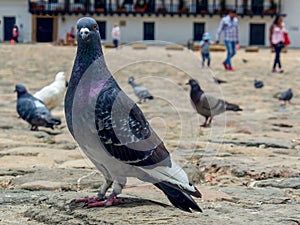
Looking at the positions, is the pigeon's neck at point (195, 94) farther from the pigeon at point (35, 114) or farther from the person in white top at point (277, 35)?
the person in white top at point (277, 35)

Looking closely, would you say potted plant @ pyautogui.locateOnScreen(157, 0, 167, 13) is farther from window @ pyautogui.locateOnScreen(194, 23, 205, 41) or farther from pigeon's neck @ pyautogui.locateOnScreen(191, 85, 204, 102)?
pigeon's neck @ pyautogui.locateOnScreen(191, 85, 204, 102)

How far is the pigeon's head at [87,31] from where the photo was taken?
3.33 m

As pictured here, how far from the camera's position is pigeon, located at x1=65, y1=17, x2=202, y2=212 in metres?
3.27

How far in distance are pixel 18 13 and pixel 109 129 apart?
162ft

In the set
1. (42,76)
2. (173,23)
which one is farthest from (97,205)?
(173,23)

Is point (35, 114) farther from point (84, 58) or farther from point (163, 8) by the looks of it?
point (163, 8)

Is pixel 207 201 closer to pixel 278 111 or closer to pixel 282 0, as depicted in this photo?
pixel 278 111

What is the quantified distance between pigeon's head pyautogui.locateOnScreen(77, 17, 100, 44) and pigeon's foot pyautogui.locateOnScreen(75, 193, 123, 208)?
83 cm

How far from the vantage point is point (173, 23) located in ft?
167

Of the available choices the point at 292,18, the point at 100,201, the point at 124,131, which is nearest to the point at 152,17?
the point at 292,18

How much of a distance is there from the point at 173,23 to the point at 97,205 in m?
47.9

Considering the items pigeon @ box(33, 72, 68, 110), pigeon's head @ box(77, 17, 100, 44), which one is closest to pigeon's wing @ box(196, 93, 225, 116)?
pigeon @ box(33, 72, 68, 110)

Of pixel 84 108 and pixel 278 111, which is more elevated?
pixel 84 108

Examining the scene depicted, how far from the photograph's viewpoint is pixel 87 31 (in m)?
3.34
